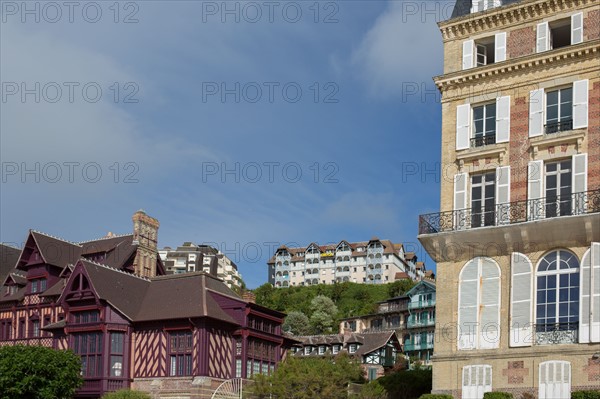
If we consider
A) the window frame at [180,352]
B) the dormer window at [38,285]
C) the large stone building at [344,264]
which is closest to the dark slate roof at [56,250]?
the dormer window at [38,285]

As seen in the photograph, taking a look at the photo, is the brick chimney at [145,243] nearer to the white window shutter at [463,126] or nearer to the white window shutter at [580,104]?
the white window shutter at [463,126]

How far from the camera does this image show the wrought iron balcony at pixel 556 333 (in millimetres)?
27030

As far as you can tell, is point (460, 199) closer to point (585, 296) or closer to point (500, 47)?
point (585, 296)

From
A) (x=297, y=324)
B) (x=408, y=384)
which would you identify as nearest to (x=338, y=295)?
(x=297, y=324)

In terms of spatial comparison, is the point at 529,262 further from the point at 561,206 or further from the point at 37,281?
the point at 37,281

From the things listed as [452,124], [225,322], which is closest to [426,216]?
[452,124]

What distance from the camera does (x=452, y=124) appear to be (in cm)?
3103

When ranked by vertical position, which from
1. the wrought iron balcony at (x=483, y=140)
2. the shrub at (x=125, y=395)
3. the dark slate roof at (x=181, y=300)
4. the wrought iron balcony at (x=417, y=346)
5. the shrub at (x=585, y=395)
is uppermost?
the wrought iron balcony at (x=483, y=140)

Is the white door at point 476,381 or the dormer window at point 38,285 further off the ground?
the dormer window at point 38,285

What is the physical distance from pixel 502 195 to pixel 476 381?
622 cm

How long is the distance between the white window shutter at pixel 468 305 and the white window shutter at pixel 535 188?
8.62 ft

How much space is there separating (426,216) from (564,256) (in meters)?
4.94

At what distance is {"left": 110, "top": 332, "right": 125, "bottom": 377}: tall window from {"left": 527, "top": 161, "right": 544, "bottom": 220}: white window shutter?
24315mm

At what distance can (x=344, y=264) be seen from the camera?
5477 inches
